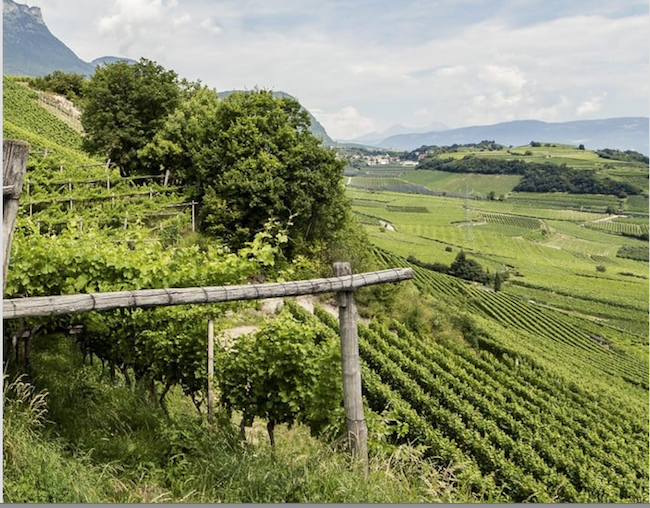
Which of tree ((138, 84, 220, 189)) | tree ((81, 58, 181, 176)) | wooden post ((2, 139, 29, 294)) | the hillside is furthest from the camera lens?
tree ((81, 58, 181, 176))

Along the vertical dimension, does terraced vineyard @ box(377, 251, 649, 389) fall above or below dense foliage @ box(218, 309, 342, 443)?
below

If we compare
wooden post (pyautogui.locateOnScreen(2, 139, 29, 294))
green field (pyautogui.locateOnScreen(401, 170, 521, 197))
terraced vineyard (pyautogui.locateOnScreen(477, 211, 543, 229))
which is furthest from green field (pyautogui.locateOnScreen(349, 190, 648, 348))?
→ wooden post (pyautogui.locateOnScreen(2, 139, 29, 294))

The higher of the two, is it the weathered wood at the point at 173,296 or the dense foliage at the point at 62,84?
the dense foliage at the point at 62,84

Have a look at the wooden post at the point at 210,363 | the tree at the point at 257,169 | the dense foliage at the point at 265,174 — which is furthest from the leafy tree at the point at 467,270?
the wooden post at the point at 210,363

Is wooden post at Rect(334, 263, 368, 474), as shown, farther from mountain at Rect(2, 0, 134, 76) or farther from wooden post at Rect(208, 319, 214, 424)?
mountain at Rect(2, 0, 134, 76)

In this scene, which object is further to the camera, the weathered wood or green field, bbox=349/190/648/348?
green field, bbox=349/190/648/348

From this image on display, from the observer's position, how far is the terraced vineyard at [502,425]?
1098 cm

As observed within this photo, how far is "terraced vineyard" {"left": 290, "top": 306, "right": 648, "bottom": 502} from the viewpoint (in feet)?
36.0

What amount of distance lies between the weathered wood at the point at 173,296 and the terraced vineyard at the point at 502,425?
5111 mm

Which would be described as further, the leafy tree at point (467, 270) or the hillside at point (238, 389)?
the leafy tree at point (467, 270)

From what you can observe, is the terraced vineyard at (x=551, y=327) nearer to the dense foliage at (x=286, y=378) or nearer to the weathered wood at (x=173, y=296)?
the dense foliage at (x=286, y=378)

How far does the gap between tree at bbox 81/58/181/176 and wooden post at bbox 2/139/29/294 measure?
18.1 meters

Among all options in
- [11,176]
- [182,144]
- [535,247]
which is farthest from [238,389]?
[535,247]

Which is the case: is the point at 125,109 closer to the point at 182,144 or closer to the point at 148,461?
the point at 182,144
